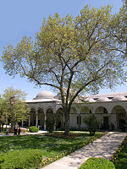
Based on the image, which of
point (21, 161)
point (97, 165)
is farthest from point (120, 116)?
point (21, 161)

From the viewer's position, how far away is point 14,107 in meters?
27.5

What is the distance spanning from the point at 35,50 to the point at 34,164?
43.4 ft

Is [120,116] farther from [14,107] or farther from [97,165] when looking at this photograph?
[97,165]

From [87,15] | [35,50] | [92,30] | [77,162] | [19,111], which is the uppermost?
[87,15]

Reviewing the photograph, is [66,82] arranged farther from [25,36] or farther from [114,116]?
[114,116]

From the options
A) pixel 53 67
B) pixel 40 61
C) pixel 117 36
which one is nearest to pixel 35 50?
pixel 40 61

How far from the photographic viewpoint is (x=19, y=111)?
28125 mm

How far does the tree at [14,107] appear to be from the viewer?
1059 inches

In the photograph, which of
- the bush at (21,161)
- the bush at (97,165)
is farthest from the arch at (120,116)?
the bush at (97,165)

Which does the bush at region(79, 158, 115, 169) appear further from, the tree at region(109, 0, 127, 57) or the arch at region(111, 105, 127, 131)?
the arch at region(111, 105, 127, 131)

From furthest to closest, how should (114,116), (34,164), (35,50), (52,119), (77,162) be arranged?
1. (114,116)
2. (52,119)
3. (35,50)
4. (77,162)
5. (34,164)

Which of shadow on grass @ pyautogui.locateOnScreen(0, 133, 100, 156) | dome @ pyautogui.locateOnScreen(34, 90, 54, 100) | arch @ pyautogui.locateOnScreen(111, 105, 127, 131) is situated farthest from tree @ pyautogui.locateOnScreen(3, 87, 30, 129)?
arch @ pyautogui.locateOnScreen(111, 105, 127, 131)

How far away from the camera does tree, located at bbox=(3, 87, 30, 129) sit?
26.9 metres

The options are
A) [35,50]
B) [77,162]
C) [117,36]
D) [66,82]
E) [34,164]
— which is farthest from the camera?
[66,82]
